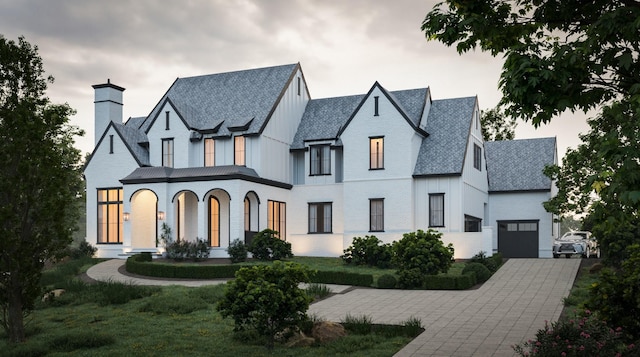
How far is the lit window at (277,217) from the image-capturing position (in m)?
40.3

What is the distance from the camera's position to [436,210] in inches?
1523

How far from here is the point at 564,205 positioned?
37531 mm

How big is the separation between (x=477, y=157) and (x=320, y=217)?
10.5 metres

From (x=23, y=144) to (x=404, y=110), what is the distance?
26734 mm

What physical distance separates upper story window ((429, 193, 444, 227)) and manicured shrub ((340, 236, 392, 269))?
20.2 ft

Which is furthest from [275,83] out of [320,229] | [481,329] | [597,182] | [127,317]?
[597,182]

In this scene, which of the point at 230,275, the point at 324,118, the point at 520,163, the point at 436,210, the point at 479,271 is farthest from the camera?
the point at 520,163

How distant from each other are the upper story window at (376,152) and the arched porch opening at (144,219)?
1285 cm

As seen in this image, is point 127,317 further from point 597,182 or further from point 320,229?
point 320,229

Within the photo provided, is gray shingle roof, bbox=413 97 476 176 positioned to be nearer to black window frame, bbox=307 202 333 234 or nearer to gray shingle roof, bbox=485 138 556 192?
black window frame, bbox=307 202 333 234

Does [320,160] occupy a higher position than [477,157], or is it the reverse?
[477,157]

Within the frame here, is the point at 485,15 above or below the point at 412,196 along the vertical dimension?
above

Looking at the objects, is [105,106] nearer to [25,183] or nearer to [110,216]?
[110,216]

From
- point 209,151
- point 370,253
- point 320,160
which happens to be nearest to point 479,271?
point 370,253
